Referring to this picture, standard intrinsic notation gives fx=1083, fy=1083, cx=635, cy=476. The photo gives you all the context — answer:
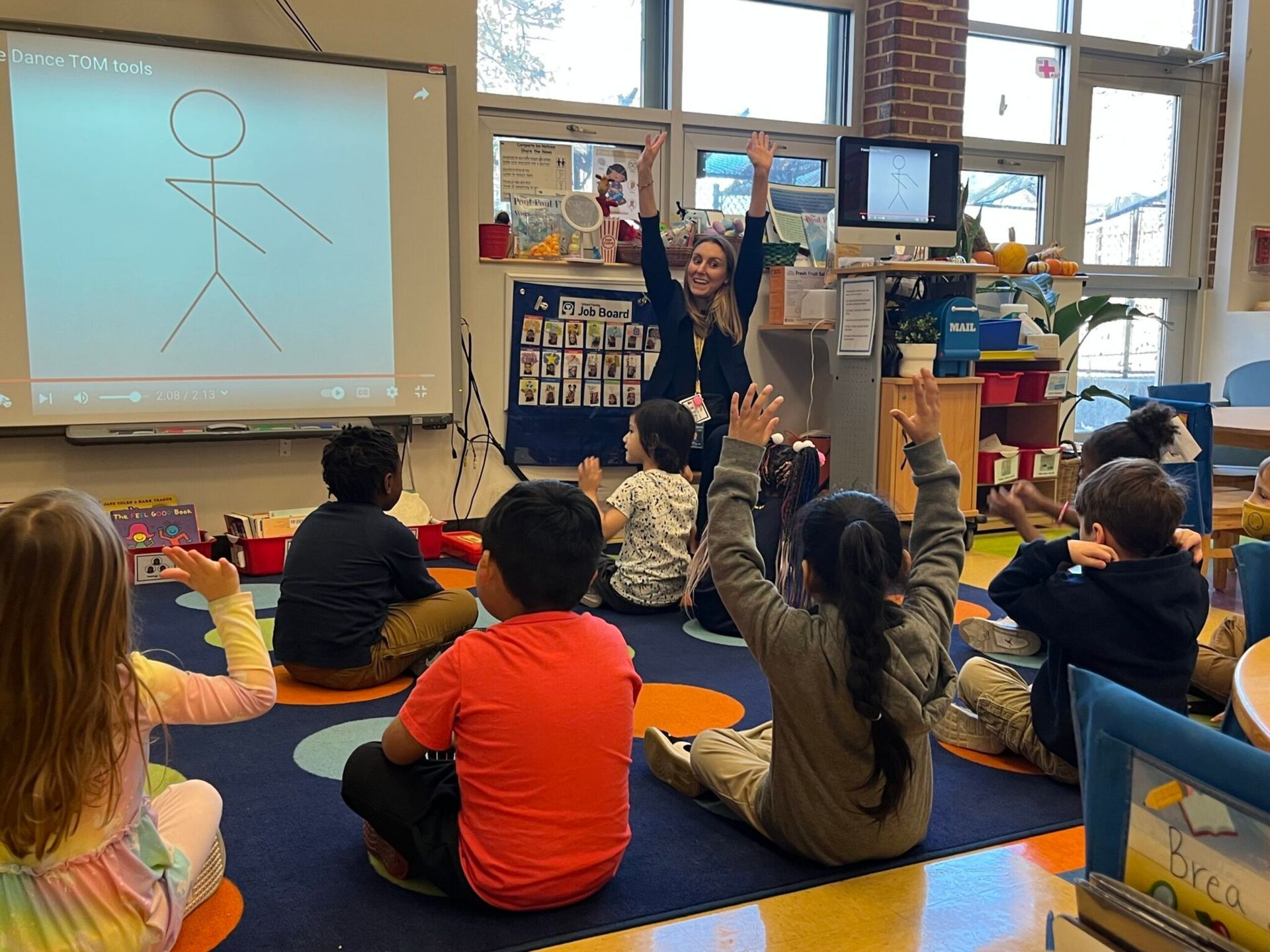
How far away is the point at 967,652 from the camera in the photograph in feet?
10.3

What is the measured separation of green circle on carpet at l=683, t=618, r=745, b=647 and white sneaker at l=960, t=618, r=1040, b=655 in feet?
2.19

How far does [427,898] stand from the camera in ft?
5.68

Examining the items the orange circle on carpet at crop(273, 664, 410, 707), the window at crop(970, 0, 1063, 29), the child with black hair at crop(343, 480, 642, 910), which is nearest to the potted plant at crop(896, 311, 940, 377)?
the window at crop(970, 0, 1063, 29)

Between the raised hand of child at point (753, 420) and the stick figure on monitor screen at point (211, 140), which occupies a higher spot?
the stick figure on monitor screen at point (211, 140)

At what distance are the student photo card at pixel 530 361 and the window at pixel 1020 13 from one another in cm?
304

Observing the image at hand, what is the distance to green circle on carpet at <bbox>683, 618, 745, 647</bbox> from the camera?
3176 millimetres

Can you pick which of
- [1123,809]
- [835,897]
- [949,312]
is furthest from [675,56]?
[1123,809]

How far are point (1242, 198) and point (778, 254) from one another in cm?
320

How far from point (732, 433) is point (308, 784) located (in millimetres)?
1135

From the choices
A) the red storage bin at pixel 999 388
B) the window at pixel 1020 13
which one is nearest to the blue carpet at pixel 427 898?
the red storage bin at pixel 999 388

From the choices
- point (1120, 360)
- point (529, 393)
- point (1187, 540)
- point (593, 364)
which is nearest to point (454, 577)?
point (529, 393)

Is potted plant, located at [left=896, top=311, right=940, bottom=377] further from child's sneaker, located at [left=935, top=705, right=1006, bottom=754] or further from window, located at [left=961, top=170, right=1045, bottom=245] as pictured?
child's sneaker, located at [left=935, top=705, right=1006, bottom=754]

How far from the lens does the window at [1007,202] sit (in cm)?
586

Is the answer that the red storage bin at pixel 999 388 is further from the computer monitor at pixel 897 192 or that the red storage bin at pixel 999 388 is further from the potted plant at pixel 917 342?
the computer monitor at pixel 897 192
